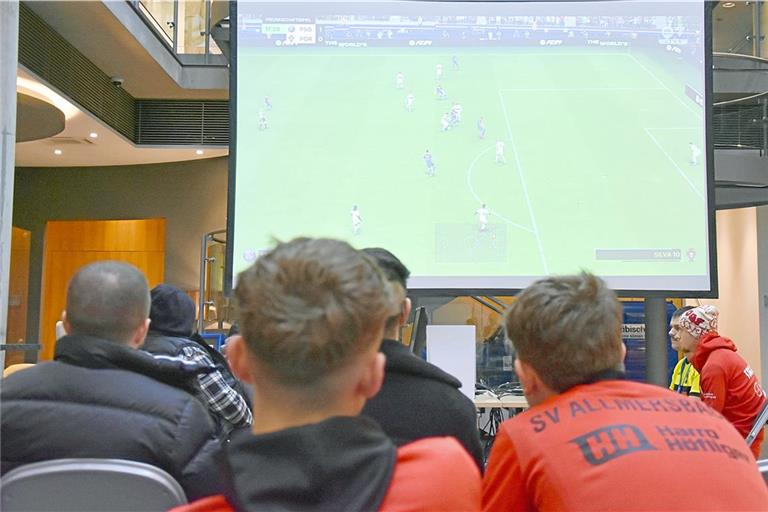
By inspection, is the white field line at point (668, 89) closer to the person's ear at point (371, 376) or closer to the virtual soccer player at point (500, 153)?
the virtual soccer player at point (500, 153)

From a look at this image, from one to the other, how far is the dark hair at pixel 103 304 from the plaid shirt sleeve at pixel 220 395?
0.63 metres

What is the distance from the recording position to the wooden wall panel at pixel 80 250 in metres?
10.9

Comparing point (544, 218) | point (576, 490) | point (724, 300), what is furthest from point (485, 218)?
point (724, 300)

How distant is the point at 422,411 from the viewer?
5.24 feet

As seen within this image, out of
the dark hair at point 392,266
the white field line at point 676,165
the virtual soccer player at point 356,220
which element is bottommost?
the dark hair at point 392,266

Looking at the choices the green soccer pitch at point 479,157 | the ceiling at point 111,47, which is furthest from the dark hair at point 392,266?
the ceiling at point 111,47

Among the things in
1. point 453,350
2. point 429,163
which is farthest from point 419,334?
point 429,163

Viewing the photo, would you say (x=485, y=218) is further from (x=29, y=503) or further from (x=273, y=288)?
(x=273, y=288)

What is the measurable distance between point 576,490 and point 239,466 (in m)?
0.57

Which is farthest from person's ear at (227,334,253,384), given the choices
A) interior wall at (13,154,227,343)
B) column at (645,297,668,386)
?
interior wall at (13,154,227,343)

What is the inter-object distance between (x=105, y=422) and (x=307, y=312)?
0.80 metres

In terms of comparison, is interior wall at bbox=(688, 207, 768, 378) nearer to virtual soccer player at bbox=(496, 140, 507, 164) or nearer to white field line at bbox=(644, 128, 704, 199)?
white field line at bbox=(644, 128, 704, 199)

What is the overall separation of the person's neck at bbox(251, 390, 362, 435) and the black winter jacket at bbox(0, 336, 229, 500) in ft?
2.09

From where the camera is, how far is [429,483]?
79 cm
